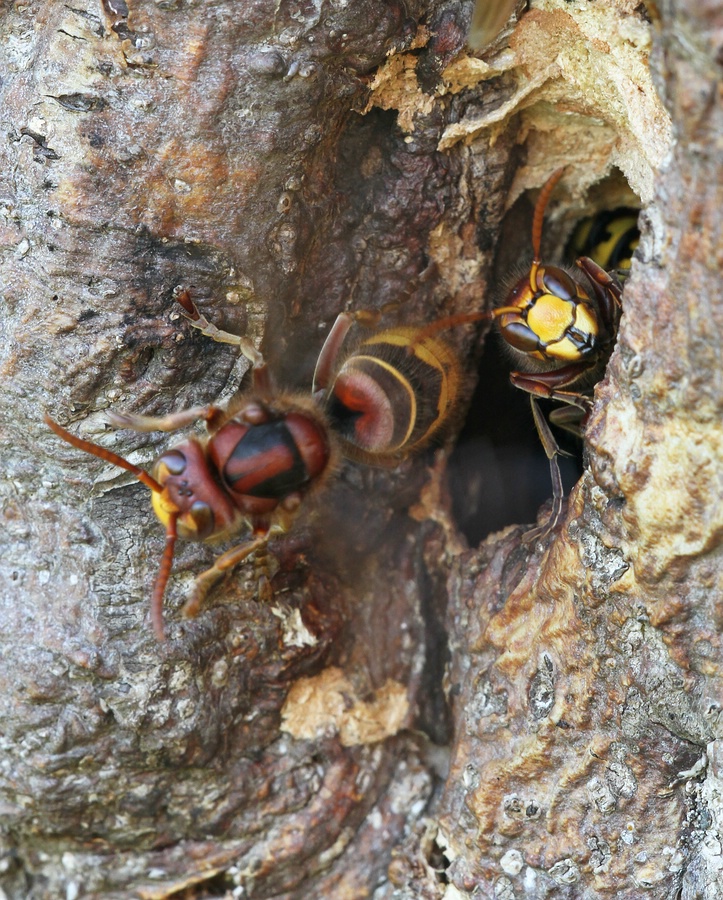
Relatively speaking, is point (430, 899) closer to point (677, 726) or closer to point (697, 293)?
point (677, 726)

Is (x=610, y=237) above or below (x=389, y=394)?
above

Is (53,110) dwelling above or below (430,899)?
above

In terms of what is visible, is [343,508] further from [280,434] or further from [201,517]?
[201,517]

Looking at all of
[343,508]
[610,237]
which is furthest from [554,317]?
[343,508]

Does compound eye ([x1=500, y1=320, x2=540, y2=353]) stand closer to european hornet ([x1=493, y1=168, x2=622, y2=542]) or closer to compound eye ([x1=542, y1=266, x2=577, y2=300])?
european hornet ([x1=493, y1=168, x2=622, y2=542])

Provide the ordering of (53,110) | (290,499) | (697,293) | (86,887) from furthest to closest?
(86,887), (290,499), (53,110), (697,293)

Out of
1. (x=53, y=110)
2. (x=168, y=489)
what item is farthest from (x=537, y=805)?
(x=53, y=110)

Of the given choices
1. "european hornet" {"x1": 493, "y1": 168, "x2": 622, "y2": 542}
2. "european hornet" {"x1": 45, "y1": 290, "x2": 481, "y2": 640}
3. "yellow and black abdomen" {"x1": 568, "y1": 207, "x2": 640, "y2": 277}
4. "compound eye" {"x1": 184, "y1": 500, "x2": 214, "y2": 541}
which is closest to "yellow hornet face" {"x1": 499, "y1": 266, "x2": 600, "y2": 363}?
"european hornet" {"x1": 493, "y1": 168, "x2": 622, "y2": 542}
